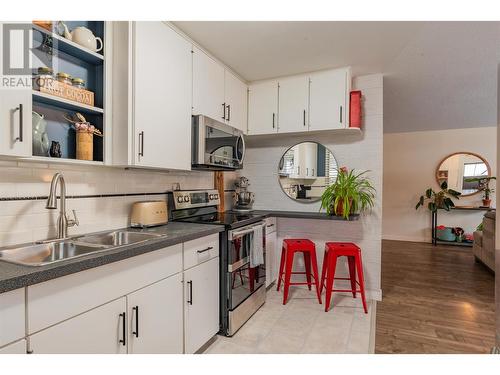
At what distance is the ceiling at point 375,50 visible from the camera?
2143mm

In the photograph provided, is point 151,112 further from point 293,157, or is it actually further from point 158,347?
point 293,157

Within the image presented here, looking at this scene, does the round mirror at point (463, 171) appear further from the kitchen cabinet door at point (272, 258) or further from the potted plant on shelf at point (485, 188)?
the kitchen cabinet door at point (272, 258)

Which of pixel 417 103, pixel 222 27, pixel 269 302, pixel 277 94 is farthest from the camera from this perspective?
pixel 417 103

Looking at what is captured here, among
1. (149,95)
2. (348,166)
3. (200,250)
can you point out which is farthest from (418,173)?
(149,95)

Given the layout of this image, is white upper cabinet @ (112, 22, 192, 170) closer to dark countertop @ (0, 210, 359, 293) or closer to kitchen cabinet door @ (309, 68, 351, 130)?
dark countertop @ (0, 210, 359, 293)

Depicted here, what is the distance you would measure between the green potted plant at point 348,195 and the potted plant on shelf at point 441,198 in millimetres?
3607

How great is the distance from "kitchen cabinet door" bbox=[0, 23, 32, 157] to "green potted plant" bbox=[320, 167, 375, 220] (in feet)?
8.18

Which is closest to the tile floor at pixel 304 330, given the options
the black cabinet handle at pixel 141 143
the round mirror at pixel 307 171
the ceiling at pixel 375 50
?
the round mirror at pixel 307 171

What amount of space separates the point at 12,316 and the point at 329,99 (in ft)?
9.23

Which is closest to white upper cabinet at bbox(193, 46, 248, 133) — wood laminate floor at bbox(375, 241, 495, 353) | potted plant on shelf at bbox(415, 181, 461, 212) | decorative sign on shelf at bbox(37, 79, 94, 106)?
decorative sign on shelf at bbox(37, 79, 94, 106)

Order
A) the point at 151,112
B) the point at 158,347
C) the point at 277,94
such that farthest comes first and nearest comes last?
the point at 277,94
the point at 151,112
the point at 158,347

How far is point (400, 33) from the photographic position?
2193mm
